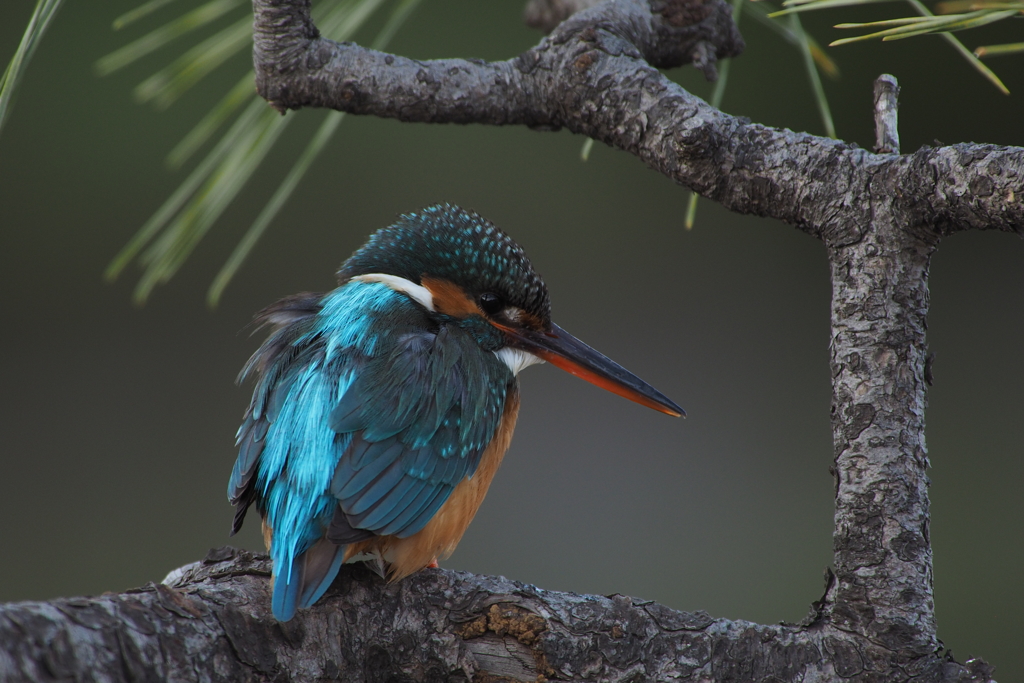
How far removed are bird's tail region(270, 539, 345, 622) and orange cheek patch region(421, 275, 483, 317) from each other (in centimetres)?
37

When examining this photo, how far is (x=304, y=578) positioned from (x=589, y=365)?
52 centimetres

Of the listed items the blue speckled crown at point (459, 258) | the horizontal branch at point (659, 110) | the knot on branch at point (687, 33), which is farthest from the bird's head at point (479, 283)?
the knot on branch at point (687, 33)

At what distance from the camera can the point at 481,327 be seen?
1.15m

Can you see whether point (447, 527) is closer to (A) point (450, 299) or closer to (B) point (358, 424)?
(B) point (358, 424)

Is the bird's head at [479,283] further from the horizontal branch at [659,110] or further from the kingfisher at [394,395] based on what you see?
the horizontal branch at [659,110]

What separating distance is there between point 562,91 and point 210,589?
631 millimetres

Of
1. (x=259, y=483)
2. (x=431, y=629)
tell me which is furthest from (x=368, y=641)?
(x=259, y=483)

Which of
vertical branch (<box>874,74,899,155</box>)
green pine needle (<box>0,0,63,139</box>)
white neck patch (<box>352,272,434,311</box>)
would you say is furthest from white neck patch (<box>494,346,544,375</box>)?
green pine needle (<box>0,0,63,139</box>)

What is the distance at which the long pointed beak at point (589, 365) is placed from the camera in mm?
1184

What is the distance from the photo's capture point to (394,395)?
989 mm

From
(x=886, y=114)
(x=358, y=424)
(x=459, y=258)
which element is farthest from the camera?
(x=459, y=258)

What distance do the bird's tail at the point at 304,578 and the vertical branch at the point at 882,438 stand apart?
45cm

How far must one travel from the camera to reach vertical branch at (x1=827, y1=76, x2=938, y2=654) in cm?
75

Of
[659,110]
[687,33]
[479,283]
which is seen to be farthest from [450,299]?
[687,33]
